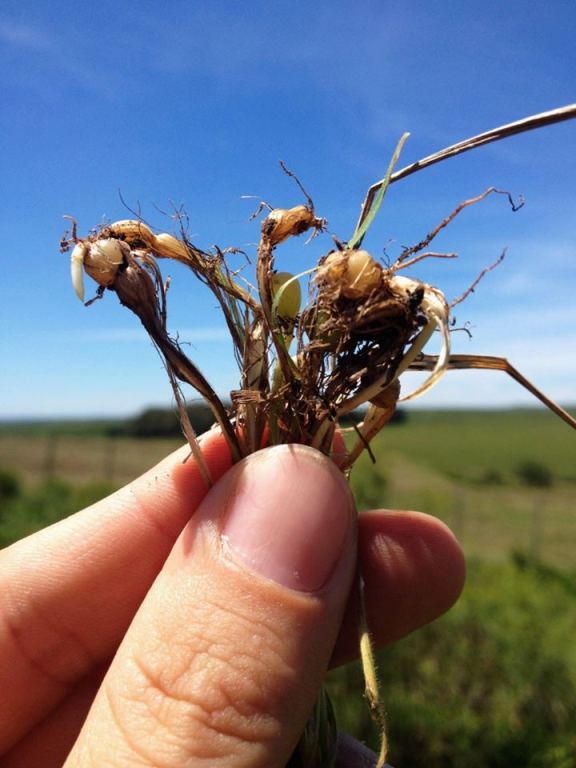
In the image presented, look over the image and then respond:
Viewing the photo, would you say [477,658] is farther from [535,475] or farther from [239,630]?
[535,475]

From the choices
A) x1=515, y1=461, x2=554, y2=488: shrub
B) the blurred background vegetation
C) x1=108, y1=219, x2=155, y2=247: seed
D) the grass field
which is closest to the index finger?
the blurred background vegetation

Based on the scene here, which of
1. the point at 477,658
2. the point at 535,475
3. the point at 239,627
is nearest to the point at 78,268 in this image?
the point at 239,627

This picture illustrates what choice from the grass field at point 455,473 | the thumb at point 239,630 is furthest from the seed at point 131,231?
the grass field at point 455,473

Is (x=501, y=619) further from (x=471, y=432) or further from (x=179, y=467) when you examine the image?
(x=471, y=432)

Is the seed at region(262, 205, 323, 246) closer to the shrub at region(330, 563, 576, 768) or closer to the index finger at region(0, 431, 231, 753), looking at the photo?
the index finger at region(0, 431, 231, 753)

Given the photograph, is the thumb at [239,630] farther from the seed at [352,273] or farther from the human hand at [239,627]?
the seed at [352,273]

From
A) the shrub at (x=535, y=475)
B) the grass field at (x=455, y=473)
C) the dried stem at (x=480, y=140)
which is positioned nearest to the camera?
the dried stem at (x=480, y=140)
